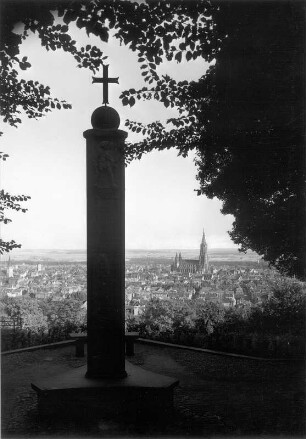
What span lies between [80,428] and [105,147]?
11.6ft

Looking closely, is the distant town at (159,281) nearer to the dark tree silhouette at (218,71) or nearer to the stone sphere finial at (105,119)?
the dark tree silhouette at (218,71)

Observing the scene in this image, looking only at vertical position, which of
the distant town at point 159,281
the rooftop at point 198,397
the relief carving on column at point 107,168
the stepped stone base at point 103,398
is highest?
the relief carving on column at point 107,168

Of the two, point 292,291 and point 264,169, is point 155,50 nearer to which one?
point 264,169

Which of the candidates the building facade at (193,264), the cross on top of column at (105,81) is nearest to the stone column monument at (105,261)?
the cross on top of column at (105,81)

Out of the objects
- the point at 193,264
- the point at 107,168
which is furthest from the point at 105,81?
the point at 193,264

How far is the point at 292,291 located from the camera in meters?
11.0

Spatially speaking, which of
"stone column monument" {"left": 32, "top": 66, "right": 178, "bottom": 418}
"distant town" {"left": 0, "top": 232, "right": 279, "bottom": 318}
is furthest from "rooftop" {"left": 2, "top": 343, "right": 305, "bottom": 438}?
"distant town" {"left": 0, "top": 232, "right": 279, "bottom": 318}

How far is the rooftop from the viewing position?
4.66 m

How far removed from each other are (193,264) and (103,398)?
10.3 meters

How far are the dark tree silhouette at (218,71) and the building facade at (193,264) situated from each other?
25.2 ft

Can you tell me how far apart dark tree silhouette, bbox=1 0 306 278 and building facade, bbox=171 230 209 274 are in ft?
25.2

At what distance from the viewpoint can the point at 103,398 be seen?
5.12m

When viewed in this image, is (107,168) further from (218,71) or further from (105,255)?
(218,71)

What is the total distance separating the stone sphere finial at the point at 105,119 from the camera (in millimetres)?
5621
